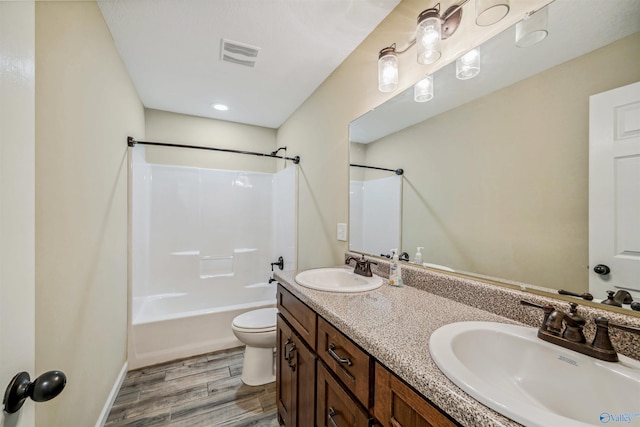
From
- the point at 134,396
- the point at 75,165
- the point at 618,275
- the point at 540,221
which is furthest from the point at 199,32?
the point at 134,396

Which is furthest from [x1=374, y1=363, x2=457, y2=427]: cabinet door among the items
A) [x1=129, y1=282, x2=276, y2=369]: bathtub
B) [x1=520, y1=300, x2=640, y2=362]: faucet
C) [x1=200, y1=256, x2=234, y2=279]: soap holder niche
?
[x1=200, y1=256, x2=234, y2=279]: soap holder niche

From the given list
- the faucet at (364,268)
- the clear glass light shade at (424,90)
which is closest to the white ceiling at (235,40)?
the clear glass light shade at (424,90)

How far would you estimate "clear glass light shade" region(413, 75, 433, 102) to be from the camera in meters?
1.25

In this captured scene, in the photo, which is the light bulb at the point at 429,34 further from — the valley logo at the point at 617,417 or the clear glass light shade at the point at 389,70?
the valley logo at the point at 617,417

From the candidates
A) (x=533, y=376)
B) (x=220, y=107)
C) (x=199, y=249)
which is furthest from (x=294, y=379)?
(x=220, y=107)

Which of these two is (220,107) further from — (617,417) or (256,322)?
(617,417)

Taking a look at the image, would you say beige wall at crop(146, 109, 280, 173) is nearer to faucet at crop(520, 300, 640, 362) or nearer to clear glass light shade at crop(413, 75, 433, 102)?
clear glass light shade at crop(413, 75, 433, 102)

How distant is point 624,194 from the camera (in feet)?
2.26

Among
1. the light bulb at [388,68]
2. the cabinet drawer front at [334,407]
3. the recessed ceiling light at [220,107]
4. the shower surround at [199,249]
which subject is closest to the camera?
the cabinet drawer front at [334,407]

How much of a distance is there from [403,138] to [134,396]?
2.55 m

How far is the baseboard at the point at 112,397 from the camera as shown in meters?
1.53

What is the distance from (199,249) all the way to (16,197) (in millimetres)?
2683

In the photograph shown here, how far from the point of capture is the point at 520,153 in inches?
36.0

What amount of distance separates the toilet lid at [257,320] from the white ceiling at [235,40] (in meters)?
2.00
